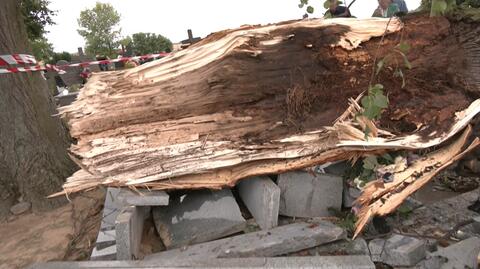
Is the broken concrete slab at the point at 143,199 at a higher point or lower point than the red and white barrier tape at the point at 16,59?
lower

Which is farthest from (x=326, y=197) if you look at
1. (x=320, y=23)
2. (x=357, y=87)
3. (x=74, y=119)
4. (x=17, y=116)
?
(x=17, y=116)

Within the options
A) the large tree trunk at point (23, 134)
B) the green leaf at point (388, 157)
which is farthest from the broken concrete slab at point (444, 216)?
the large tree trunk at point (23, 134)

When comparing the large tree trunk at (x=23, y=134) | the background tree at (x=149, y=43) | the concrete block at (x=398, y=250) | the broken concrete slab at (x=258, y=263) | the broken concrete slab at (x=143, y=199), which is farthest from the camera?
the background tree at (x=149, y=43)

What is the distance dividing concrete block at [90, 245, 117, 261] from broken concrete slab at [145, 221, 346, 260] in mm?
263

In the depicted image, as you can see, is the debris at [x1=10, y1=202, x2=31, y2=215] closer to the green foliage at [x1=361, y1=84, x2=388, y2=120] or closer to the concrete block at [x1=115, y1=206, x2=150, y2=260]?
the concrete block at [x1=115, y1=206, x2=150, y2=260]

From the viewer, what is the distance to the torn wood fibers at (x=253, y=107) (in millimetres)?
2793

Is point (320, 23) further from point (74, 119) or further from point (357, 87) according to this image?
point (74, 119)

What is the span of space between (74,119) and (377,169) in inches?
93.3

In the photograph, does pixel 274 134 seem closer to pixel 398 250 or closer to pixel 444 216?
pixel 398 250

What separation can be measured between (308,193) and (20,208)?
3.40 meters

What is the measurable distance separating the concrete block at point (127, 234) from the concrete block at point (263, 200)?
0.93 m

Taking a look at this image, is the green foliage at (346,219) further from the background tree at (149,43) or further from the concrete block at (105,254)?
the background tree at (149,43)

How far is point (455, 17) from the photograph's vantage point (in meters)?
2.83

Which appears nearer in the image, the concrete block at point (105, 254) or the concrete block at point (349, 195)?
the concrete block at point (105, 254)
